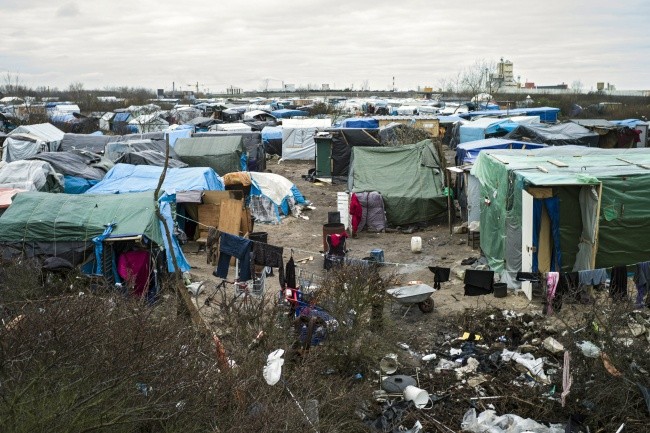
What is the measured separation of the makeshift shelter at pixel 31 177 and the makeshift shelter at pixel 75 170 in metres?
0.50

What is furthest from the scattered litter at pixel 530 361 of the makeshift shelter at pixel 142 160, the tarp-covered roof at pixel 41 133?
the tarp-covered roof at pixel 41 133

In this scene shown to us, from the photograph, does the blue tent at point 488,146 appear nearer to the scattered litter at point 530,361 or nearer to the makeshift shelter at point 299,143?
the scattered litter at point 530,361

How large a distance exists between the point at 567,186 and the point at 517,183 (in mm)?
870

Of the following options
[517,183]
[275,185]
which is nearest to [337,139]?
[275,185]

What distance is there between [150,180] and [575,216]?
11.3m

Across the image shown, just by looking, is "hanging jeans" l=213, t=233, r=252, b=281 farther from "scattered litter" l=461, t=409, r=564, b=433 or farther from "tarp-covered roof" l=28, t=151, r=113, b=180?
"tarp-covered roof" l=28, t=151, r=113, b=180

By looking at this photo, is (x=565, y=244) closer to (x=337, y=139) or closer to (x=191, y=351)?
(x=191, y=351)

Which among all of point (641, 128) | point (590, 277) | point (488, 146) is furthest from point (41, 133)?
point (590, 277)

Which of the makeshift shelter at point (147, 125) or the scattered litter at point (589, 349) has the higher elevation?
the makeshift shelter at point (147, 125)

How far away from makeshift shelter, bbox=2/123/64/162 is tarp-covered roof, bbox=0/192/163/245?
48.6 ft

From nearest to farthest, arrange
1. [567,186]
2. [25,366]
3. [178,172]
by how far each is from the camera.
A: [25,366] < [567,186] < [178,172]

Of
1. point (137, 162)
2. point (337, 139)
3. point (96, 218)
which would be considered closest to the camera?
point (96, 218)

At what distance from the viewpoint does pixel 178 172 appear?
771 inches

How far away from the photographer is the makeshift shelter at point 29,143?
2738cm
